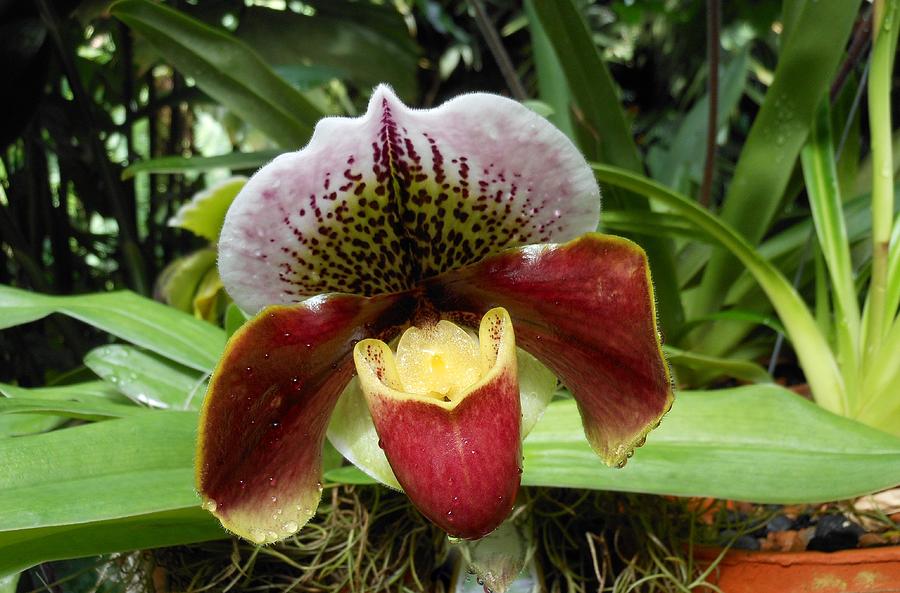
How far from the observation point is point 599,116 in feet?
3.42

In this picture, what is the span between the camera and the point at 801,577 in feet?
2.22

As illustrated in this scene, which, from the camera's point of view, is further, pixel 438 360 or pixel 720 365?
pixel 720 365

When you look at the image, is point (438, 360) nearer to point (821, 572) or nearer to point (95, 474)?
point (95, 474)

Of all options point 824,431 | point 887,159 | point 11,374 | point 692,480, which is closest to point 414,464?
point 692,480

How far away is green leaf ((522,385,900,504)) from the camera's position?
584 mm

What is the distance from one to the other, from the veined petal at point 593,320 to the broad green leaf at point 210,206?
0.47 meters

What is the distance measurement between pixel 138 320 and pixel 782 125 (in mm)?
920

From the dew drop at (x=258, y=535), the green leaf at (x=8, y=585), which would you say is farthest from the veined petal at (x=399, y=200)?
the green leaf at (x=8, y=585)

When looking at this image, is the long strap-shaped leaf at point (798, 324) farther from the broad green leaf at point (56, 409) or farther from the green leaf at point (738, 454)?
the broad green leaf at point (56, 409)

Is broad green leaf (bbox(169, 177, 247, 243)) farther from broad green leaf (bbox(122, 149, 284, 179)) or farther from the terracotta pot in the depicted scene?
the terracotta pot

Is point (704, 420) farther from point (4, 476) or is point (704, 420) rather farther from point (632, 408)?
point (4, 476)

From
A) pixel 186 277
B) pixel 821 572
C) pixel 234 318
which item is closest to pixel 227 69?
pixel 186 277

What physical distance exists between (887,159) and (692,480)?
56cm

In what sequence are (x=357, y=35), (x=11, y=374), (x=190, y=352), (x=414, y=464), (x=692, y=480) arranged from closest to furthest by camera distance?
1. (x=414, y=464)
2. (x=692, y=480)
3. (x=190, y=352)
4. (x=11, y=374)
5. (x=357, y=35)
